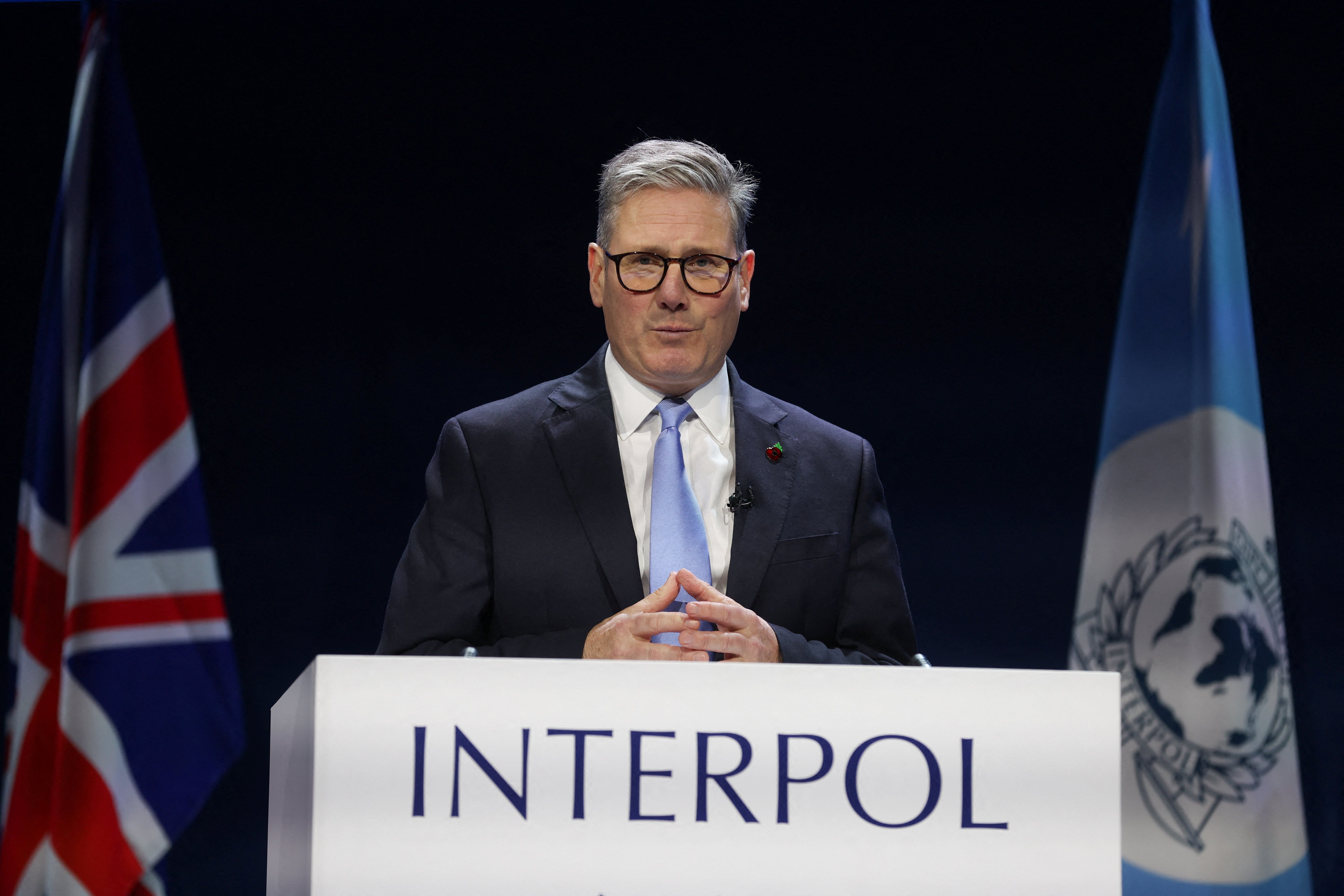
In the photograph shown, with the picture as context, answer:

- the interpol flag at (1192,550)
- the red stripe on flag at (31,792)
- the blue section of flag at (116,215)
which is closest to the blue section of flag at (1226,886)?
the interpol flag at (1192,550)

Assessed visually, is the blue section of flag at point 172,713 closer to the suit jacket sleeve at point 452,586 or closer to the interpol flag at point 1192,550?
the suit jacket sleeve at point 452,586

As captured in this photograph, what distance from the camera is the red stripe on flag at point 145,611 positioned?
118 inches

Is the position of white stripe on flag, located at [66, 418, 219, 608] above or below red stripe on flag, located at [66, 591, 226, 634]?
above

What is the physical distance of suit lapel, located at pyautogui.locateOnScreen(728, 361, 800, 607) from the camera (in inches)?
69.7

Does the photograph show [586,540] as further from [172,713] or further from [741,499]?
[172,713]

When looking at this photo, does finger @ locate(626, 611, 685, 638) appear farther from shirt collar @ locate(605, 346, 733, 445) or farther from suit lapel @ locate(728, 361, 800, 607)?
shirt collar @ locate(605, 346, 733, 445)

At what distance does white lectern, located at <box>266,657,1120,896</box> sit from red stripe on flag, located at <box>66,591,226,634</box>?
2.10 meters

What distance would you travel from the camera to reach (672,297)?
186 cm

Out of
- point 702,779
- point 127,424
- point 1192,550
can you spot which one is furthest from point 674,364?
point 127,424

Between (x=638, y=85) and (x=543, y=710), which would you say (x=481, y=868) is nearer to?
(x=543, y=710)

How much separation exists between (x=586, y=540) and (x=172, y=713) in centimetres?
174

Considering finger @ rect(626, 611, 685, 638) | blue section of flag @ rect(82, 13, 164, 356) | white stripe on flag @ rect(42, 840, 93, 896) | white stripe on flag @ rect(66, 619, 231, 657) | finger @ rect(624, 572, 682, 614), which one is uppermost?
blue section of flag @ rect(82, 13, 164, 356)

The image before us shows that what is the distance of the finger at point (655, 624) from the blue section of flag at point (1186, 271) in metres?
2.06

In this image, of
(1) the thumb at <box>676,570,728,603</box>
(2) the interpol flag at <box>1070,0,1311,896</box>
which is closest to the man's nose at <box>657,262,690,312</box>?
(1) the thumb at <box>676,570,728,603</box>
